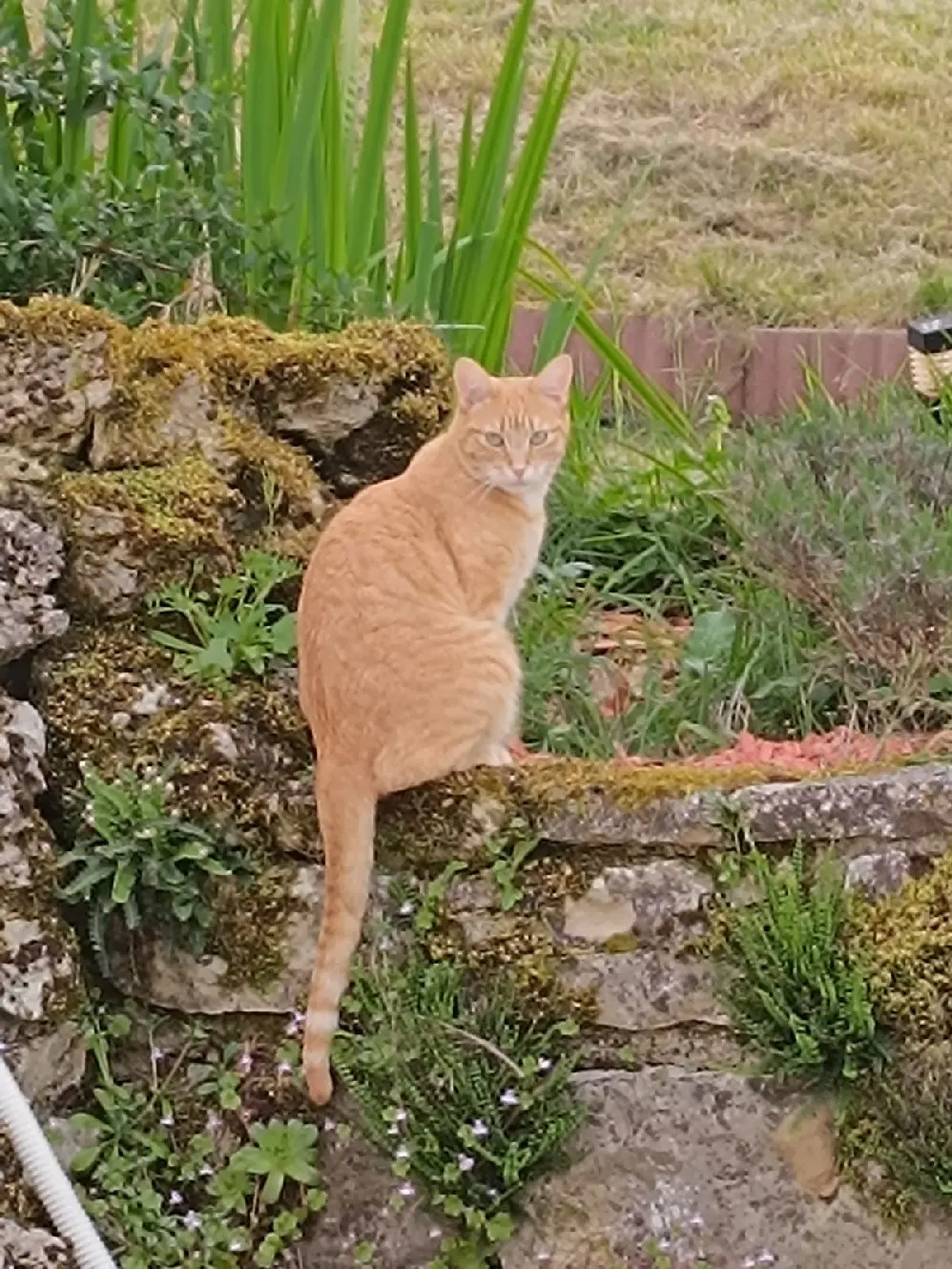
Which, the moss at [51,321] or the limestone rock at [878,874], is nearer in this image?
the limestone rock at [878,874]

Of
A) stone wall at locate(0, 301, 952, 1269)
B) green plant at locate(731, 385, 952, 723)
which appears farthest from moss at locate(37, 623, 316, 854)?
green plant at locate(731, 385, 952, 723)

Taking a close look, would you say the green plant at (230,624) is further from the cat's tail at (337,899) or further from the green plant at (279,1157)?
the green plant at (279,1157)

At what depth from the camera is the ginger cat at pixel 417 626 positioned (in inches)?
101

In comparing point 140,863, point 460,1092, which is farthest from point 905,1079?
point 140,863

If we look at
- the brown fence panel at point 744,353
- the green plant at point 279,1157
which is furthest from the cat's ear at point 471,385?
the brown fence panel at point 744,353

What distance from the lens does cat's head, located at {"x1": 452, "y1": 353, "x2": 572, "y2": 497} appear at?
292cm

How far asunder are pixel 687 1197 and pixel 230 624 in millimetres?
959

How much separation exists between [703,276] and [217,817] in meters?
3.94

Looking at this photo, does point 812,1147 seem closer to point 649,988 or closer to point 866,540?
point 649,988

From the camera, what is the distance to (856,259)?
6480mm

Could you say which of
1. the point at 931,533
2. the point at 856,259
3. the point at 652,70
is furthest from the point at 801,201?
the point at 931,533

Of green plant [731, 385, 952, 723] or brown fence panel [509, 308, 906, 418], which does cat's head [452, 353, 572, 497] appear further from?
brown fence panel [509, 308, 906, 418]

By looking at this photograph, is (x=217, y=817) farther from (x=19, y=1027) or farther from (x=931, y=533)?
(x=931, y=533)

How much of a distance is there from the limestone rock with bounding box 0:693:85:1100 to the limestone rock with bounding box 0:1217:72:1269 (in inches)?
6.7
